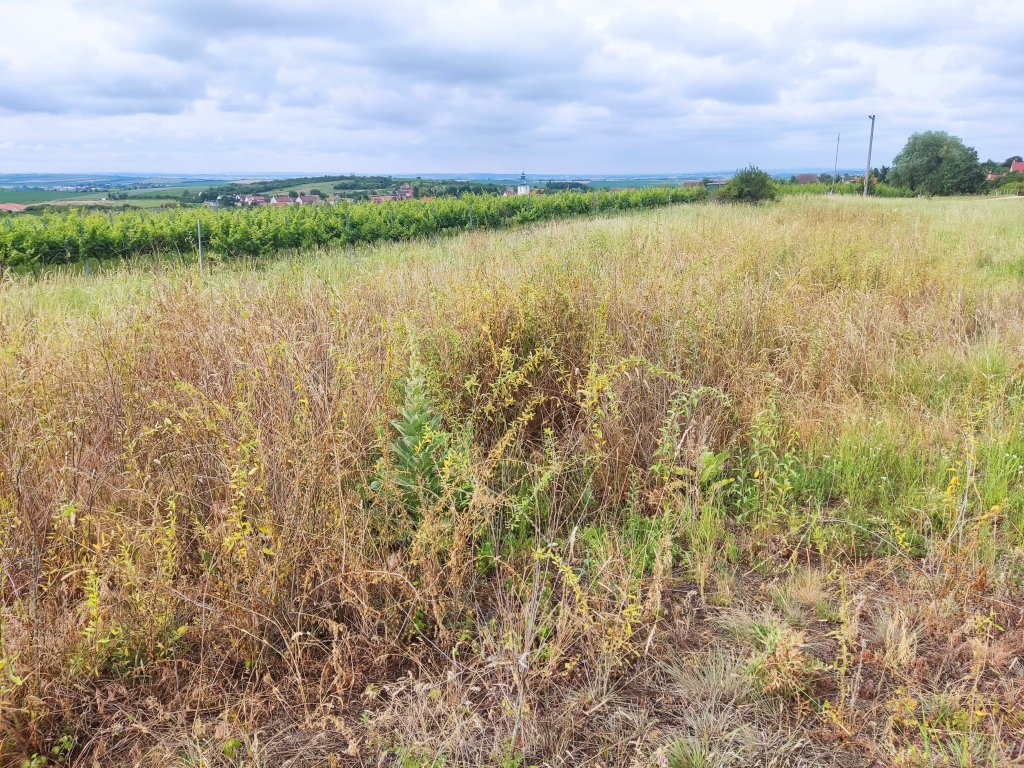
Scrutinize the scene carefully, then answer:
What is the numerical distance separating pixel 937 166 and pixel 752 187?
43.9 meters

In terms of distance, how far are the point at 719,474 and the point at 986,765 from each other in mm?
1703

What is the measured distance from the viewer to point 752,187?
79.2 feet

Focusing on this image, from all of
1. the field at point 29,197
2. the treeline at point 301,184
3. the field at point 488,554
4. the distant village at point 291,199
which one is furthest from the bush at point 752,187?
the field at point 29,197

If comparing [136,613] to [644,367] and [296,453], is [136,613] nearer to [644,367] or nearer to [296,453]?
[296,453]

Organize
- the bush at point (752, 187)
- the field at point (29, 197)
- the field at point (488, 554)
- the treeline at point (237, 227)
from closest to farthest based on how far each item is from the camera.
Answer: the field at point (488, 554) < the treeline at point (237, 227) < the field at point (29, 197) < the bush at point (752, 187)

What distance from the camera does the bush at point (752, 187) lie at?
78.8 ft

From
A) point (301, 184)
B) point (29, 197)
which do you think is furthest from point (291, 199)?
point (301, 184)

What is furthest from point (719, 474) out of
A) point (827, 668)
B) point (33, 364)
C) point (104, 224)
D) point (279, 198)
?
point (279, 198)

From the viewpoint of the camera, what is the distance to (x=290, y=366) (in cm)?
291

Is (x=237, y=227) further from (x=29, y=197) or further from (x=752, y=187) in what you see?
(x=752, y=187)

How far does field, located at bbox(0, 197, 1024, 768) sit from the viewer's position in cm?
199

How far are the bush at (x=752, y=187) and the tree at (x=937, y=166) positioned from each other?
40.5 metres

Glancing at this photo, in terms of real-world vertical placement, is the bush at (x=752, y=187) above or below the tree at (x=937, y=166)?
below

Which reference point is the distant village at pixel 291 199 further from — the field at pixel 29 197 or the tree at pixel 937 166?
the tree at pixel 937 166
